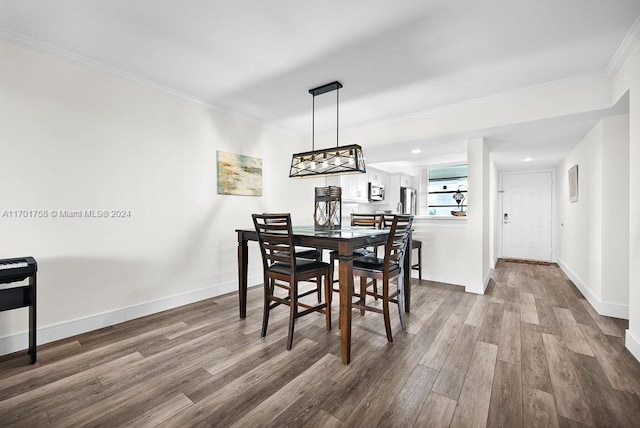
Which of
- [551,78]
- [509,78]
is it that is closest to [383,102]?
[509,78]

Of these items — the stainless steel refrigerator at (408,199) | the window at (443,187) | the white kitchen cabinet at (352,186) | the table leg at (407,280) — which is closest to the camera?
the table leg at (407,280)

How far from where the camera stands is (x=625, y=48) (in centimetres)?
220

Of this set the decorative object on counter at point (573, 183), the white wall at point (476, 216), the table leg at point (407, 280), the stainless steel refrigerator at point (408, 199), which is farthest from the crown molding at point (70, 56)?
the decorative object on counter at point (573, 183)

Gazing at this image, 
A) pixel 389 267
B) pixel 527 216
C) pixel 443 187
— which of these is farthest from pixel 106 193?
pixel 527 216

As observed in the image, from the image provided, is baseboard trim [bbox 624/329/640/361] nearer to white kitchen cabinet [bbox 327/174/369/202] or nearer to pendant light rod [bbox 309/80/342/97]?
pendant light rod [bbox 309/80/342/97]

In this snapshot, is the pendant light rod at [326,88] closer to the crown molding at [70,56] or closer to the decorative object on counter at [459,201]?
the crown molding at [70,56]

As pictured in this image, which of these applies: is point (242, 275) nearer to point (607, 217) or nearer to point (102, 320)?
point (102, 320)

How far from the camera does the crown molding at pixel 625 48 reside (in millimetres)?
1997

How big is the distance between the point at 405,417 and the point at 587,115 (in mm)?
3323

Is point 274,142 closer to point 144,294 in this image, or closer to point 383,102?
point 383,102

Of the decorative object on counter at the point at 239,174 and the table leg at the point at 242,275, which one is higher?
the decorative object on counter at the point at 239,174

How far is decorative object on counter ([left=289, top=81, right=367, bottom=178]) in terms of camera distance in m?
2.96

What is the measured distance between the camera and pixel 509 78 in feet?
9.00

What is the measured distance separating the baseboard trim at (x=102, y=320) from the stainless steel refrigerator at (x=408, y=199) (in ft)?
15.5
